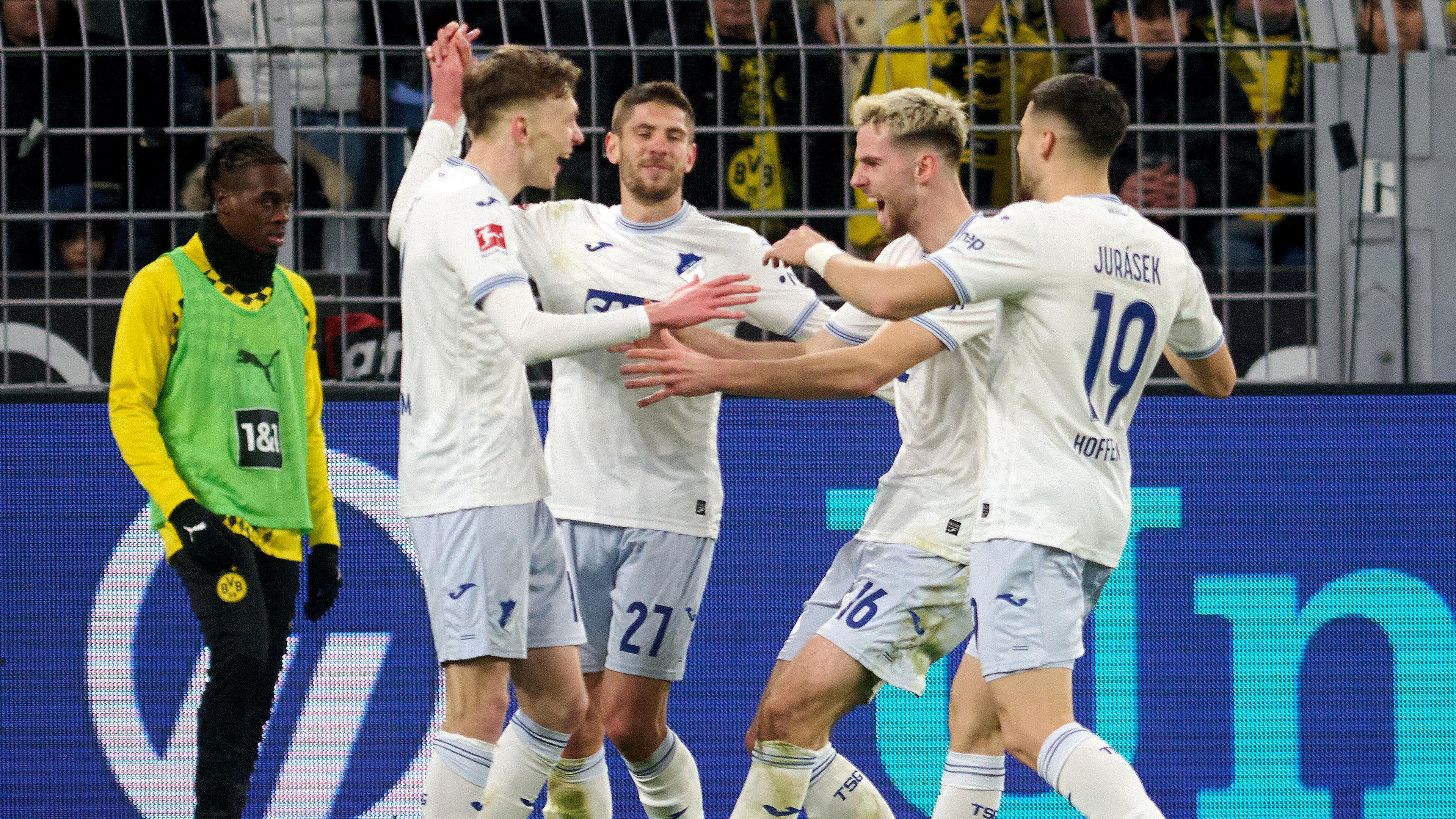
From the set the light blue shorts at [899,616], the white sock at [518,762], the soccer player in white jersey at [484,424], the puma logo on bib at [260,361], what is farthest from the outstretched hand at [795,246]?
the puma logo on bib at [260,361]

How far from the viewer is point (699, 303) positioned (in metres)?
4.20

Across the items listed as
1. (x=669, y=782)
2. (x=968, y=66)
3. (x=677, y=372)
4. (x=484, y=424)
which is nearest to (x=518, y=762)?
(x=669, y=782)

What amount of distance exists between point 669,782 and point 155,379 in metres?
1.87

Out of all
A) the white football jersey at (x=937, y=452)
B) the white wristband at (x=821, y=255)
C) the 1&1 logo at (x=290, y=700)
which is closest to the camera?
the white wristband at (x=821, y=255)

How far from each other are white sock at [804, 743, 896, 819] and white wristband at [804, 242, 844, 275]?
138 cm

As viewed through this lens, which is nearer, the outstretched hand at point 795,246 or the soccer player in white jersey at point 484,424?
the soccer player in white jersey at point 484,424

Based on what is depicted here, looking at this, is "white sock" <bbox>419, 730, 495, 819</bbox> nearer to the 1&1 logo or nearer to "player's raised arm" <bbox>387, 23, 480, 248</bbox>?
the 1&1 logo

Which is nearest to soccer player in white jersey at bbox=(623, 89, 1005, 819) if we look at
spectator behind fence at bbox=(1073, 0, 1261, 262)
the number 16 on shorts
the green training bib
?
the number 16 on shorts

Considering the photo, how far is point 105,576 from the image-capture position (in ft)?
18.2

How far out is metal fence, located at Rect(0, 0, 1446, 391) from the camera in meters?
5.54

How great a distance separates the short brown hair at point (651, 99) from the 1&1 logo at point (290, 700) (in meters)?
1.73

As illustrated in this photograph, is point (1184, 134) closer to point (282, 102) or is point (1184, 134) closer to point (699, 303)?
point (699, 303)

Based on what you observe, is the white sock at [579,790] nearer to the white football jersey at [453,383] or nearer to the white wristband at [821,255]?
the white football jersey at [453,383]

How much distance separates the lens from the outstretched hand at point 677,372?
4348 mm
